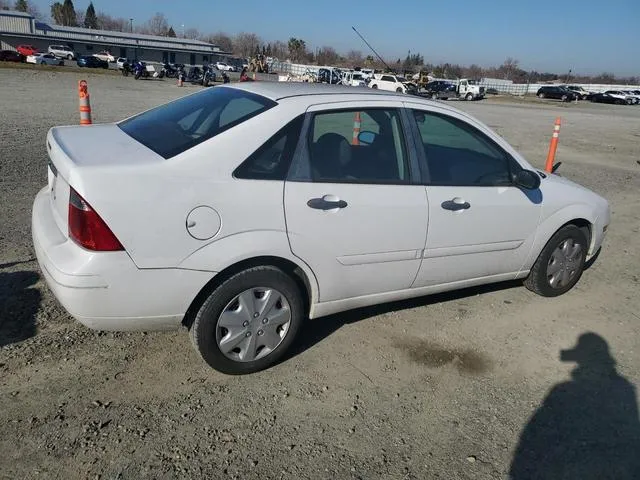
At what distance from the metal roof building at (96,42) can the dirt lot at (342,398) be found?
84.8 m

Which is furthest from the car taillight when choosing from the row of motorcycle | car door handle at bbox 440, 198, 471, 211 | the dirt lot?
the row of motorcycle

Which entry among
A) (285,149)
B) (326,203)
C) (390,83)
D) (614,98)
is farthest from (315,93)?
(614,98)

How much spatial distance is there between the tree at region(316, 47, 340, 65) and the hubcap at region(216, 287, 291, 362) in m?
136

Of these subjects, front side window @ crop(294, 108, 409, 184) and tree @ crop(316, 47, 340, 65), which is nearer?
front side window @ crop(294, 108, 409, 184)

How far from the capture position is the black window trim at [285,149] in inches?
117

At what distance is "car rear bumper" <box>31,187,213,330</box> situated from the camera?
269 cm

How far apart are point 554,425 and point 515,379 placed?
1.59ft

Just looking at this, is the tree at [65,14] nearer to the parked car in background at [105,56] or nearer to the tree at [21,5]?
the tree at [21,5]

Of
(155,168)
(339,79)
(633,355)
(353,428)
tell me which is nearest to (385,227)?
(353,428)

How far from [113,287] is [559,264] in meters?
3.80

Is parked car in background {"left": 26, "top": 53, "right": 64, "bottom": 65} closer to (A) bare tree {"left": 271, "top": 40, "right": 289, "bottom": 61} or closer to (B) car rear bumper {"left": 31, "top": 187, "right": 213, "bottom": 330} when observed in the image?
(B) car rear bumper {"left": 31, "top": 187, "right": 213, "bottom": 330}

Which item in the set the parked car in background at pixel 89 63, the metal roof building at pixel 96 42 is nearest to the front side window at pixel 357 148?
the parked car in background at pixel 89 63

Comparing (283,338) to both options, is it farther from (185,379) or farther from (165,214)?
(165,214)

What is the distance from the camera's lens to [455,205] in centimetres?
371
